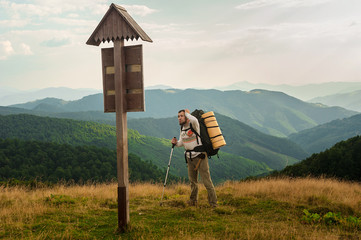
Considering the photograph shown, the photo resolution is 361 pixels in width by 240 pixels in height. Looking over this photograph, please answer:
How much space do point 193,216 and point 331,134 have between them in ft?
650

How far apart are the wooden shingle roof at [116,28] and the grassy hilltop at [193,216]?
380 cm

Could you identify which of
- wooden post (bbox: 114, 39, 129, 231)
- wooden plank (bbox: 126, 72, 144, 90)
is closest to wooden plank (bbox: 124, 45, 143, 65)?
wooden post (bbox: 114, 39, 129, 231)

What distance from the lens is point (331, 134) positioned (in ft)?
595

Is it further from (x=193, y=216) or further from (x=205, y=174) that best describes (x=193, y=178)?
(x=193, y=216)

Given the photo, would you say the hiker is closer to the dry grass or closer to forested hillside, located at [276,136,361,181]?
the dry grass

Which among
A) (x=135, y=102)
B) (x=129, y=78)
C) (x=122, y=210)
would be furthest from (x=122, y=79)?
(x=122, y=210)

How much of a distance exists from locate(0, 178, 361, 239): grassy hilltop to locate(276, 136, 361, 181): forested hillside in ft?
24.9

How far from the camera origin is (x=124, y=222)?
5.75 metres

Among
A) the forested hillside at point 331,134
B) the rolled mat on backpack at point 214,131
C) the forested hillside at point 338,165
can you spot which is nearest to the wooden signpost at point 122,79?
the rolled mat on backpack at point 214,131

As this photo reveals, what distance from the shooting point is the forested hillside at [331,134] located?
16762 centimetres

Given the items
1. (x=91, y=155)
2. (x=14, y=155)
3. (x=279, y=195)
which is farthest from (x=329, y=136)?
(x=279, y=195)

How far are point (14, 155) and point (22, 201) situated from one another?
56511 millimetres

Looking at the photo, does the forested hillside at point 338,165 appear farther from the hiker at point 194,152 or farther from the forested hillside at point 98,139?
the forested hillside at point 98,139

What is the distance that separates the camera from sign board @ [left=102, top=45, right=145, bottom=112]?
5.72 meters
